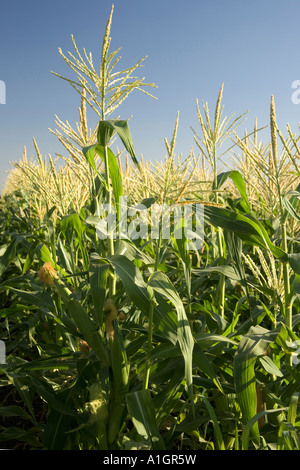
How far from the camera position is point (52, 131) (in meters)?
2.10

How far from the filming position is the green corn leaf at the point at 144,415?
1.60m

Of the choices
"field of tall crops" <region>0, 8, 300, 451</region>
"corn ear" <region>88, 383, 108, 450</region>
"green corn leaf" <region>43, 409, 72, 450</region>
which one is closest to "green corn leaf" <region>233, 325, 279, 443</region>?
"field of tall crops" <region>0, 8, 300, 451</region>

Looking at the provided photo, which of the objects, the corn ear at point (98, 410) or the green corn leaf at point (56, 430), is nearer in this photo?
the corn ear at point (98, 410)

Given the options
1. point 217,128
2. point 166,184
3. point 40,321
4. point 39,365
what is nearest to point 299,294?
point 166,184

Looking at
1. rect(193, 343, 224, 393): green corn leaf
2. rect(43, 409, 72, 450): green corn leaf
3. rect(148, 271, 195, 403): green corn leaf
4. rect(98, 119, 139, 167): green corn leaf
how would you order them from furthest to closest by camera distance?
rect(43, 409, 72, 450): green corn leaf
rect(98, 119, 139, 167): green corn leaf
rect(193, 343, 224, 393): green corn leaf
rect(148, 271, 195, 403): green corn leaf

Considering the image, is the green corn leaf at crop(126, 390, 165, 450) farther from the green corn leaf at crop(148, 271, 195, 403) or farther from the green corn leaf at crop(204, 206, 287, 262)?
the green corn leaf at crop(204, 206, 287, 262)

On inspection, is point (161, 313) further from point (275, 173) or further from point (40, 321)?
point (40, 321)

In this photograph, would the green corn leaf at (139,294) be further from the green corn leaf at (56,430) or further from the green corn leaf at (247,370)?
the green corn leaf at (56,430)

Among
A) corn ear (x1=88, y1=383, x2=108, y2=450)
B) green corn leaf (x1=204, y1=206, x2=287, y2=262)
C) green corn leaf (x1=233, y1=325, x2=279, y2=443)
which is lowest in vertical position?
corn ear (x1=88, y1=383, x2=108, y2=450)

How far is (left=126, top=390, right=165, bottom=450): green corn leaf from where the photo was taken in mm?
1597

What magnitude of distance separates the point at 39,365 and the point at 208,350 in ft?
2.58

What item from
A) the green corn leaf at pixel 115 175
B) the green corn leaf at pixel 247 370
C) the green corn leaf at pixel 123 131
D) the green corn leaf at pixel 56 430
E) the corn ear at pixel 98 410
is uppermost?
the green corn leaf at pixel 123 131

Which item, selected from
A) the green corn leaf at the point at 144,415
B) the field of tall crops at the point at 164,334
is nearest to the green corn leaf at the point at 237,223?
the field of tall crops at the point at 164,334
